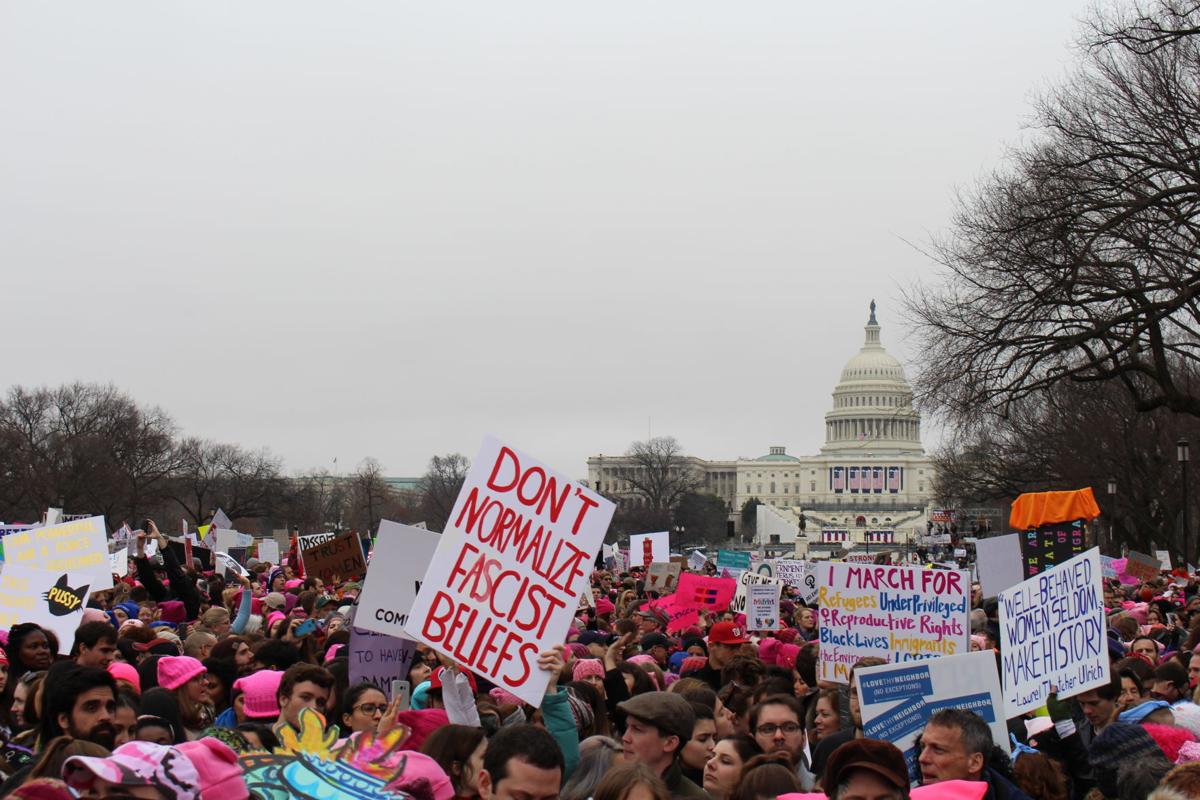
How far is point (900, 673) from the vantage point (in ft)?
19.9

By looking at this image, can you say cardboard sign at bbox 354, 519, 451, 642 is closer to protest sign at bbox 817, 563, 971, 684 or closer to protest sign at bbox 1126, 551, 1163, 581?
protest sign at bbox 817, 563, 971, 684

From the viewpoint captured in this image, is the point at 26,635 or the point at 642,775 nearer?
the point at 642,775

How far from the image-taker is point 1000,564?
14.1 metres

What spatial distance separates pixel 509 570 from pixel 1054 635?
2.67 meters

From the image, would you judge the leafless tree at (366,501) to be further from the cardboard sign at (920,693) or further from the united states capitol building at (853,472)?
the cardboard sign at (920,693)

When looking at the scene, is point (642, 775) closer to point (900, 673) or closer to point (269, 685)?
point (900, 673)

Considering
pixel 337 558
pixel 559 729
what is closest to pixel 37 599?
pixel 559 729

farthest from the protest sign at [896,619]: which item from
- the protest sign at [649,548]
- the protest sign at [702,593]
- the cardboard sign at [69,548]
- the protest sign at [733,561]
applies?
the protest sign at [649,548]

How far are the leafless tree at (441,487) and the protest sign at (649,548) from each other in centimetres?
6564

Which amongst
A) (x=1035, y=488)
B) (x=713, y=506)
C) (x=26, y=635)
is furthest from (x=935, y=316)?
(x=713, y=506)

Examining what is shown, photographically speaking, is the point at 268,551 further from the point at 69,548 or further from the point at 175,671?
the point at 175,671

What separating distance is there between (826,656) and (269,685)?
3.28m

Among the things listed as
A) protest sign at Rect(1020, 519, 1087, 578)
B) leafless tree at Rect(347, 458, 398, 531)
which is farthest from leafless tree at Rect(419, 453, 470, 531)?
protest sign at Rect(1020, 519, 1087, 578)

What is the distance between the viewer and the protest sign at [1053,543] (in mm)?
15906
